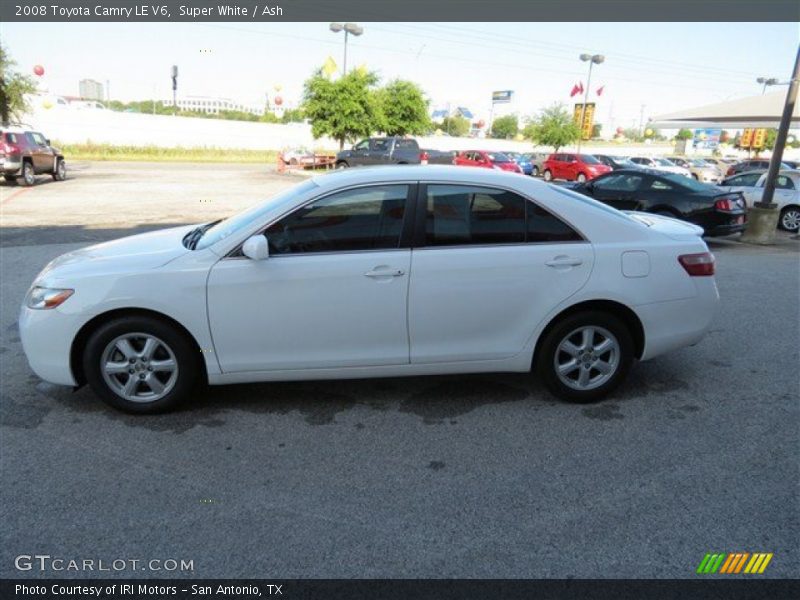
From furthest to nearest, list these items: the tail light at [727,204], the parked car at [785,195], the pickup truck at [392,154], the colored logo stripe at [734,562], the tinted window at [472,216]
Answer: the pickup truck at [392,154] < the parked car at [785,195] < the tail light at [727,204] < the tinted window at [472,216] < the colored logo stripe at [734,562]

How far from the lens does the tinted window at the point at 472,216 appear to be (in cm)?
390

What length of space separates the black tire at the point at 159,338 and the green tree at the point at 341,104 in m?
31.9

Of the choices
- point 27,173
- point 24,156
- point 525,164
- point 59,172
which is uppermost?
point 525,164

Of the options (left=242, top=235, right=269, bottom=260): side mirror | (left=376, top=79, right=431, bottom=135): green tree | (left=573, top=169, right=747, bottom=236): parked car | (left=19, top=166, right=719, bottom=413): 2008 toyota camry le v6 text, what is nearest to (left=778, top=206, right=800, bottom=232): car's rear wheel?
(left=573, top=169, right=747, bottom=236): parked car

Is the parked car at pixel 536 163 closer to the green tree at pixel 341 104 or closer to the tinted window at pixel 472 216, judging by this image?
the green tree at pixel 341 104

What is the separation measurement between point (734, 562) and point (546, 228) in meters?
2.20

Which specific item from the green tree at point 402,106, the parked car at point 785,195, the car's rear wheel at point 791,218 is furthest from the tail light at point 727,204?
the green tree at point 402,106

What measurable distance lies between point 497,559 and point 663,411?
81.5 inches

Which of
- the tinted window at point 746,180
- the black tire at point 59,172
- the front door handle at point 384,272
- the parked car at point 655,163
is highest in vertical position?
the parked car at point 655,163

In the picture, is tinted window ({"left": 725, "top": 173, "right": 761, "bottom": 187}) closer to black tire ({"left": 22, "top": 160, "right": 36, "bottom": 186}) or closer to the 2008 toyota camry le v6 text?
the 2008 toyota camry le v6 text

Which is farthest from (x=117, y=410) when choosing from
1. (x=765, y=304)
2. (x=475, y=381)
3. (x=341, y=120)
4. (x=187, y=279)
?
(x=341, y=120)

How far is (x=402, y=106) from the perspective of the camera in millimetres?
39250

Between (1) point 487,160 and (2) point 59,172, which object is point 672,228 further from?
(2) point 59,172

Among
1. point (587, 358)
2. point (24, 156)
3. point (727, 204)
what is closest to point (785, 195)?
point (727, 204)
